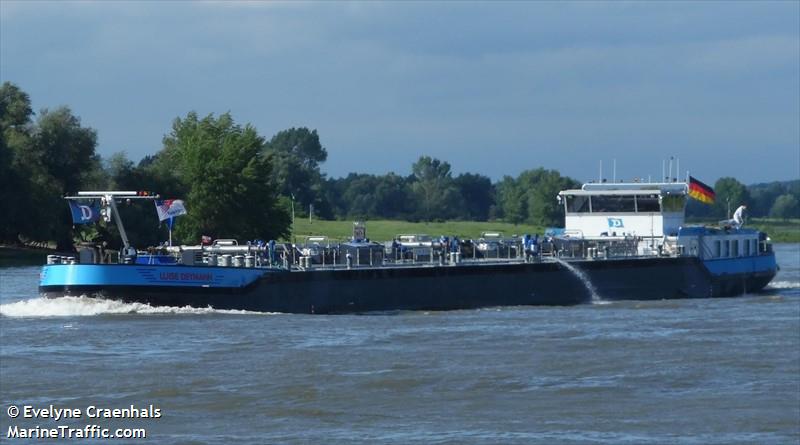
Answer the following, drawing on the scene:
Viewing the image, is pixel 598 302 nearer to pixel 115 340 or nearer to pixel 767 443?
pixel 115 340

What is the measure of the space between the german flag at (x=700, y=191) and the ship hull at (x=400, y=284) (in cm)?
297

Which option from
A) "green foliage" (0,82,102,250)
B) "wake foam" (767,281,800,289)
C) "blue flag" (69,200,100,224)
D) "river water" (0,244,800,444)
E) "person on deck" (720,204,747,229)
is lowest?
"river water" (0,244,800,444)

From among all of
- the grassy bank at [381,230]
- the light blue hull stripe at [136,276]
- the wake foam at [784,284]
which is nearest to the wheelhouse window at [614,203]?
the wake foam at [784,284]

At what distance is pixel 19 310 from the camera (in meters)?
41.1

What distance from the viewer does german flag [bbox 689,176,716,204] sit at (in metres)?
58.0

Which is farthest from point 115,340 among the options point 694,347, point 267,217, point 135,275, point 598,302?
point 267,217

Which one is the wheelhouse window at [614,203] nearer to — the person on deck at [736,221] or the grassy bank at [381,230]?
the person on deck at [736,221]

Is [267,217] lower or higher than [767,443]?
higher

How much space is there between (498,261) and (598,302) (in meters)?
3.92

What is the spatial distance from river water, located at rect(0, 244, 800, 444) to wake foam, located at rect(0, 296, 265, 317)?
6 cm

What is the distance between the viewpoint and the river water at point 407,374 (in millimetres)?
23641

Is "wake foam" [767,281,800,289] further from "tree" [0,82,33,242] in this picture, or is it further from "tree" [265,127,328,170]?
"tree" [265,127,328,170]

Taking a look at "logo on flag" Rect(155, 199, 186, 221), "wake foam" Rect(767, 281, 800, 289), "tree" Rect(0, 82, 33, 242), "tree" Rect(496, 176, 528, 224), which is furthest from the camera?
"tree" Rect(496, 176, 528, 224)

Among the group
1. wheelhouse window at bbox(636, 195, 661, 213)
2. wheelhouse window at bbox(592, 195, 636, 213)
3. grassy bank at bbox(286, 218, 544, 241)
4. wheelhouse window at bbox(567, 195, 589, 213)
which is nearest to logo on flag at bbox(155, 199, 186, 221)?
wheelhouse window at bbox(567, 195, 589, 213)
